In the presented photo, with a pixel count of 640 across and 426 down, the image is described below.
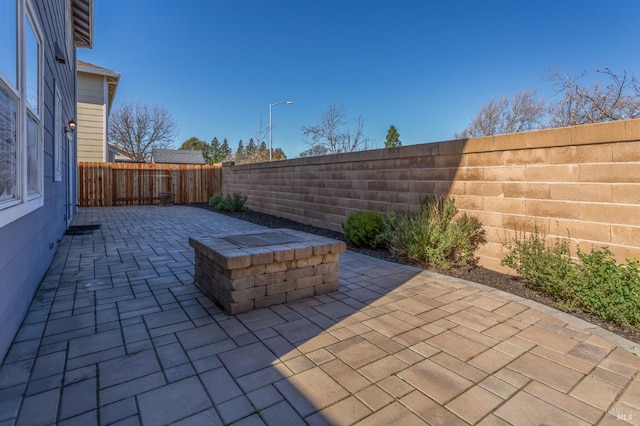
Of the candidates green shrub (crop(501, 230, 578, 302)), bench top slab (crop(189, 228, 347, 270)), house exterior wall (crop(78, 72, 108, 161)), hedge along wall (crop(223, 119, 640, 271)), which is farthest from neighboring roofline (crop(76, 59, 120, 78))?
green shrub (crop(501, 230, 578, 302))

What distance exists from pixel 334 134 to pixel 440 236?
11.0 meters

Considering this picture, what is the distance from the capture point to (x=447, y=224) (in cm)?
443

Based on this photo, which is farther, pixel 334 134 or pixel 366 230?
pixel 334 134

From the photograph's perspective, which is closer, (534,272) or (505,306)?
(505,306)

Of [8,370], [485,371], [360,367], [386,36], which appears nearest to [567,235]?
[485,371]

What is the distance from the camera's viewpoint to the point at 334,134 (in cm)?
1459

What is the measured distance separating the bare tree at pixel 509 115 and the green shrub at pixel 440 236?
10.9 meters

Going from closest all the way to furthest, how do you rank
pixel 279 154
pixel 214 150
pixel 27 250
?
pixel 27 250 → pixel 279 154 → pixel 214 150

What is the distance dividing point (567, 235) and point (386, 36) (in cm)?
1011

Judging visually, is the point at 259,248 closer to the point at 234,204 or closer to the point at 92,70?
the point at 234,204

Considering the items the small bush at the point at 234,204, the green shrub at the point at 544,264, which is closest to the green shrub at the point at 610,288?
the green shrub at the point at 544,264

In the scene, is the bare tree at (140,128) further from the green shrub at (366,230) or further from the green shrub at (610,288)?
the green shrub at (610,288)

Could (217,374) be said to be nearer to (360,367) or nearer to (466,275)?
(360,367)

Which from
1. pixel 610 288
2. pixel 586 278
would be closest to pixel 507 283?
pixel 586 278
